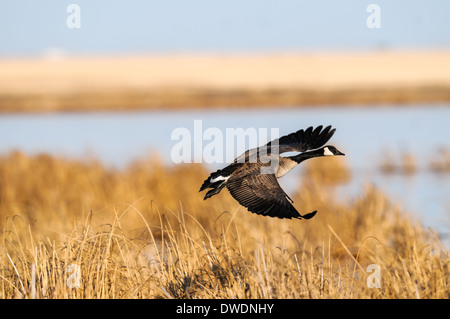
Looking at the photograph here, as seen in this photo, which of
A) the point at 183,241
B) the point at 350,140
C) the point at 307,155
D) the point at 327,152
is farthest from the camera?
the point at 350,140

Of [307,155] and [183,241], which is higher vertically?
[307,155]

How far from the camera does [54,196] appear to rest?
12711 millimetres

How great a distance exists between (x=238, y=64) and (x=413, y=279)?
3198 inches

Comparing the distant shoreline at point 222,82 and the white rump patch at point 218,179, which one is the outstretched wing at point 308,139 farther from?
the distant shoreline at point 222,82

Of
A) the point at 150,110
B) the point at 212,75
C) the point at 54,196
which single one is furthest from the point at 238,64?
the point at 54,196

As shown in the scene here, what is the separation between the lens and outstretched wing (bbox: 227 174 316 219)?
17.0 feet

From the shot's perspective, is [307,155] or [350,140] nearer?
[307,155]

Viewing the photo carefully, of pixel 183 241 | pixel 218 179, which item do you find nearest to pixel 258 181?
pixel 218 179

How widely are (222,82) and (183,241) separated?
6023cm

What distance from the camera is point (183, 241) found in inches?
311

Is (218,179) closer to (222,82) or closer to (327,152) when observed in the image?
(327,152)

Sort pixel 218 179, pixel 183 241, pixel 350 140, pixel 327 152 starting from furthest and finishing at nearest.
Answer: pixel 350 140
pixel 183 241
pixel 327 152
pixel 218 179

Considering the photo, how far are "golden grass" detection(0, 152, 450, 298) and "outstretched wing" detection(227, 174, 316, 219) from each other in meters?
0.30
